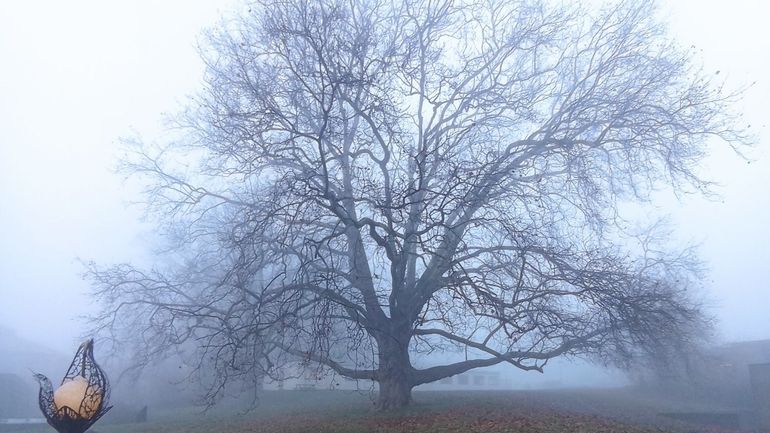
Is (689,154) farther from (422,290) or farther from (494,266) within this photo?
(422,290)

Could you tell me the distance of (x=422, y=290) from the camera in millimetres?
19781

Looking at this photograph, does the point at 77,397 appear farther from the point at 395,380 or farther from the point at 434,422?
the point at 395,380

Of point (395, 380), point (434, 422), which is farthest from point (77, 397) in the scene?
point (395, 380)

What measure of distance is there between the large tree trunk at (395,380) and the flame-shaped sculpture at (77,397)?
28.4ft

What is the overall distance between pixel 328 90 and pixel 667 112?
10222mm

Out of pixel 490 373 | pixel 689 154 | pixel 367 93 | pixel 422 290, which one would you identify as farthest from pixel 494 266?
pixel 490 373

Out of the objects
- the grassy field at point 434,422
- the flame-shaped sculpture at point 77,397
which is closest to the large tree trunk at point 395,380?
the grassy field at point 434,422

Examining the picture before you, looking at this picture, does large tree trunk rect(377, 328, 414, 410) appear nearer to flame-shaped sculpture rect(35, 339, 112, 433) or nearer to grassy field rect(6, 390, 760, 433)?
grassy field rect(6, 390, 760, 433)

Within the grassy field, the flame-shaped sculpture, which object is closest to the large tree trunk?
the grassy field

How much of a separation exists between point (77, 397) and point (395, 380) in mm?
9975

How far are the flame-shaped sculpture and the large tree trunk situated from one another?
865cm

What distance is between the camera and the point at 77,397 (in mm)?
14289

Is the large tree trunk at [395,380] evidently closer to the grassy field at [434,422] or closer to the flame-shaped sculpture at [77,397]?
the grassy field at [434,422]

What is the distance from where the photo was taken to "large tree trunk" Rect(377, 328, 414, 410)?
20828mm
